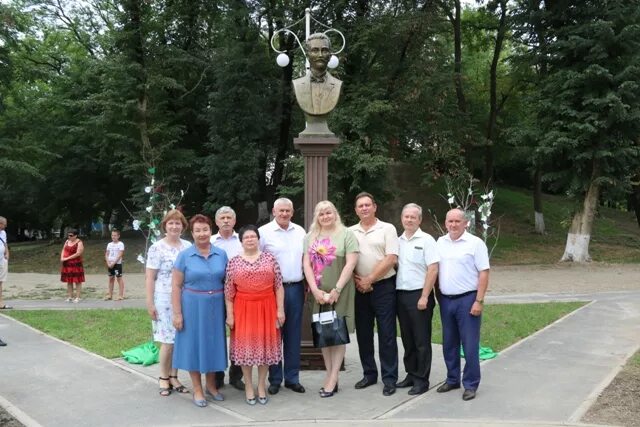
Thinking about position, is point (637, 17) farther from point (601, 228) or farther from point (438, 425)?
point (438, 425)

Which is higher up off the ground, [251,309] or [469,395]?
[251,309]

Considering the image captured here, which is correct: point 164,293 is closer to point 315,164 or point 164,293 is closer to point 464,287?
point 315,164

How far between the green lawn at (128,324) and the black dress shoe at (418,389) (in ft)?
7.48

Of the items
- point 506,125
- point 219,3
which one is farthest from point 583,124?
point 219,3

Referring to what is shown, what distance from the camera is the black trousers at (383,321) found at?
550 centimetres

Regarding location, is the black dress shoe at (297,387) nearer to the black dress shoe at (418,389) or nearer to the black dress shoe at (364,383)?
the black dress shoe at (364,383)

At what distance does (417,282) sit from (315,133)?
217 centimetres

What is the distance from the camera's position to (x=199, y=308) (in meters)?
5.09

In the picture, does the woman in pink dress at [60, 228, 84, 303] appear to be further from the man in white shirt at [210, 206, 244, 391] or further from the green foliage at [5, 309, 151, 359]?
the man in white shirt at [210, 206, 244, 391]

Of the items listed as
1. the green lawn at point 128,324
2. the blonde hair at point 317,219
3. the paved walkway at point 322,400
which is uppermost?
the blonde hair at point 317,219

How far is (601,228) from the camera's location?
28672mm

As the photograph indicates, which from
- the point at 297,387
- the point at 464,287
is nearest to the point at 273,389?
the point at 297,387

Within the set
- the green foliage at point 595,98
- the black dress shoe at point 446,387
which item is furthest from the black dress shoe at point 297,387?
the green foliage at point 595,98

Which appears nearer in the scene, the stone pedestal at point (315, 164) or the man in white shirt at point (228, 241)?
the man in white shirt at point (228, 241)
